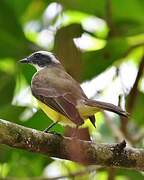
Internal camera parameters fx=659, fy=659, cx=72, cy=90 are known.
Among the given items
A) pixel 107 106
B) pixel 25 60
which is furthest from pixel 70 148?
pixel 25 60

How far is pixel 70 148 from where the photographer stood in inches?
111

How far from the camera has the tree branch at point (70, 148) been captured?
8.75 feet

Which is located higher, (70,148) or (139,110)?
(70,148)

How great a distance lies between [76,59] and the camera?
346 centimetres

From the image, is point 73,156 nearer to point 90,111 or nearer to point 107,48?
point 90,111

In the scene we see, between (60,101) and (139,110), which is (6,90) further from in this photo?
(60,101)

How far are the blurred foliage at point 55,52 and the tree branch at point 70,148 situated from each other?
910 mm

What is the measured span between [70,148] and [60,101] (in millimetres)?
396

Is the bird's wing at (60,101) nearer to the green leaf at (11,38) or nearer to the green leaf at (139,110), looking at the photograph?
the green leaf at (11,38)

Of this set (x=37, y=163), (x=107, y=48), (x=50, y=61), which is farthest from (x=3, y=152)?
(x=107, y=48)

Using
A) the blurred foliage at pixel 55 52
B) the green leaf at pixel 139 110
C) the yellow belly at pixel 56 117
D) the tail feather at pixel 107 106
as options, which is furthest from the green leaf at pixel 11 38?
the tail feather at pixel 107 106

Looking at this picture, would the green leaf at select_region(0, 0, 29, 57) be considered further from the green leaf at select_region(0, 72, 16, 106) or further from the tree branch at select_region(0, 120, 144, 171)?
the tree branch at select_region(0, 120, 144, 171)

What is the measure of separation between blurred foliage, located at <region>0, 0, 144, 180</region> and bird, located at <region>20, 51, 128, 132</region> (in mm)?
235

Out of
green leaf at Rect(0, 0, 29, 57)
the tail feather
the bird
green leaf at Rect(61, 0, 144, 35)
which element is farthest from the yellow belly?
green leaf at Rect(61, 0, 144, 35)
